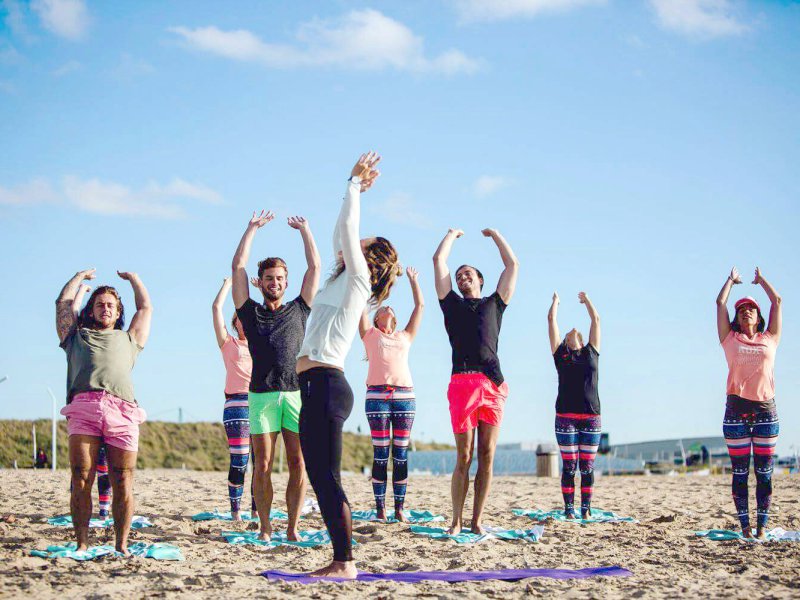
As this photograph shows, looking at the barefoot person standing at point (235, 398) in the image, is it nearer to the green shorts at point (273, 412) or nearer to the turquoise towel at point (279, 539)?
the turquoise towel at point (279, 539)

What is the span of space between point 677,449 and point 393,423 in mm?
29203

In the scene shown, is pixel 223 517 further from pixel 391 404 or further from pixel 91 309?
pixel 91 309

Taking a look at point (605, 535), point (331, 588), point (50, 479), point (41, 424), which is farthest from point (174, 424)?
point (331, 588)

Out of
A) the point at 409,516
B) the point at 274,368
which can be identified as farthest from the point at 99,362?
the point at 409,516

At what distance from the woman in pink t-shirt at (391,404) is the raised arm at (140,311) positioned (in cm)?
266

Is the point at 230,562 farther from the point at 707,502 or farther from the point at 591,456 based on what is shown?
the point at 707,502

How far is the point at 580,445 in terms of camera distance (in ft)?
32.0

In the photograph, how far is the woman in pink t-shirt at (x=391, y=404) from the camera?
9094 millimetres

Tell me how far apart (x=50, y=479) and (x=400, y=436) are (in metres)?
6.78

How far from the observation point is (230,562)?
6.45 m

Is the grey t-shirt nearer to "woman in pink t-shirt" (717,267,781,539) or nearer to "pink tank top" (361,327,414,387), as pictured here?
"pink tank top" (361,327,414,387)

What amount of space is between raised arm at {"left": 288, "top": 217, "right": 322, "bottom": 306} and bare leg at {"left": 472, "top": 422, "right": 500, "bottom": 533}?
2.00m

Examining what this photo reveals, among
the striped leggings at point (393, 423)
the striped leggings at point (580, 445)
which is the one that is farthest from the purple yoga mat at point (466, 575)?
the striped leggings at point (580, 445)

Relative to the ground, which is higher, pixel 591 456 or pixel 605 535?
pixel 591 456
